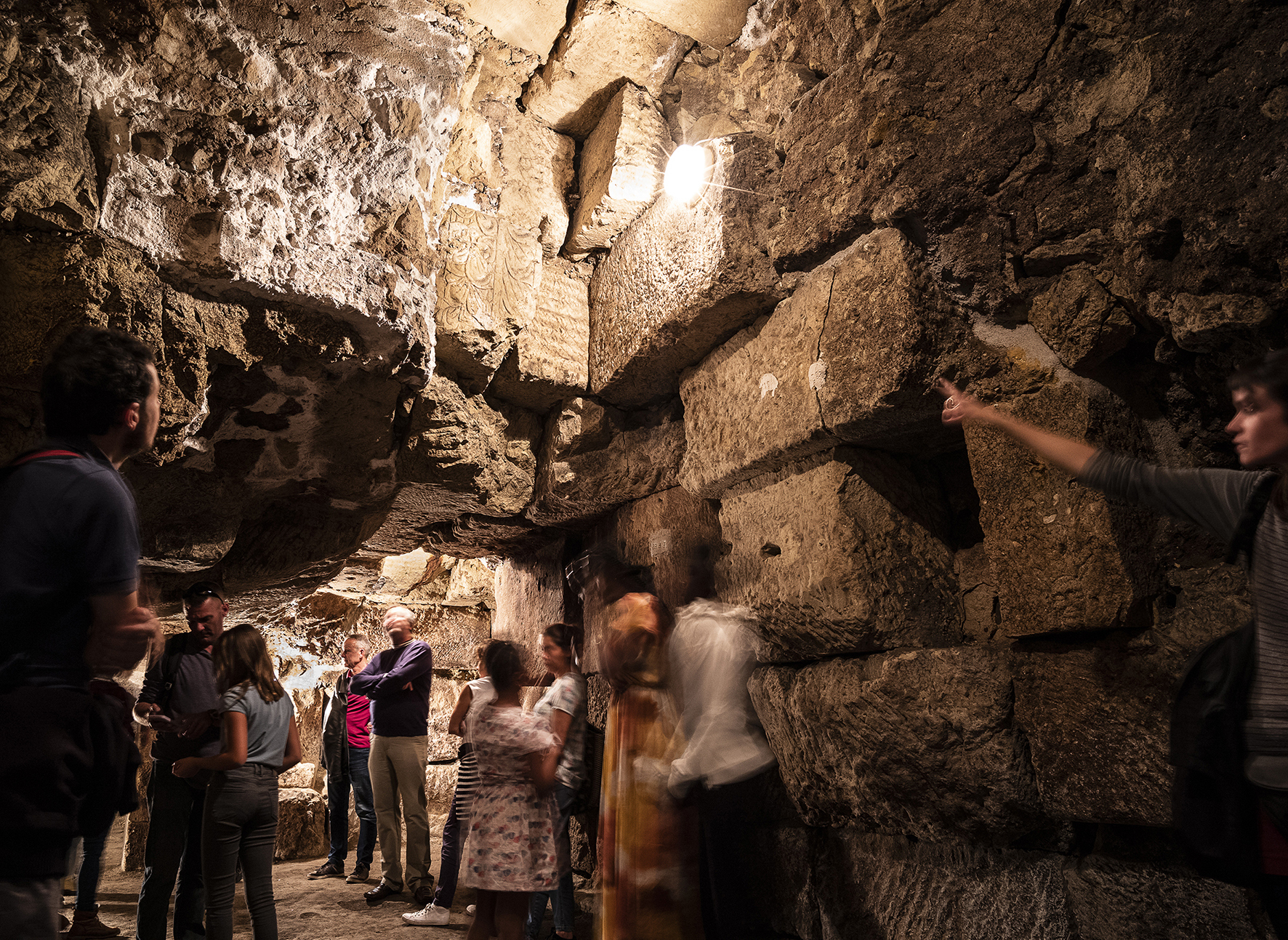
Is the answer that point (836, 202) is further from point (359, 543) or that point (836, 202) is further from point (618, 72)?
point (359, 543)

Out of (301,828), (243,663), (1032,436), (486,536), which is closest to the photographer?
(1032,436)

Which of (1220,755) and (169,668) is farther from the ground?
(169,668)

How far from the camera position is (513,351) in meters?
3.21

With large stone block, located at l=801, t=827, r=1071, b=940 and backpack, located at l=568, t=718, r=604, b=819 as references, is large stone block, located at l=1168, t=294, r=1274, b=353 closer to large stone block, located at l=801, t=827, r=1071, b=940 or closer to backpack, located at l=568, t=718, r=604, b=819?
large stone block, located at l=801, t=827, r=1071, b=940

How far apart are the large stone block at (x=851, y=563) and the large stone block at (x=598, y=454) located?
0.87 meters

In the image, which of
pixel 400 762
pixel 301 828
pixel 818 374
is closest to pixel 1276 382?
pixel 818 374

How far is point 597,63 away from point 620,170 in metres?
0.49

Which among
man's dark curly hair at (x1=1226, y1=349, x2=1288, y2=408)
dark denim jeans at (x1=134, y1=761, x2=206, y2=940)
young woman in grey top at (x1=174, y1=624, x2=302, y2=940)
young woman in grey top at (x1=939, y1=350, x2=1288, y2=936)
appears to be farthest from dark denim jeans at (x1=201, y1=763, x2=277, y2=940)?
man's dark curly hair at (x1=1226, y1=349, x2=1288, y2=408)

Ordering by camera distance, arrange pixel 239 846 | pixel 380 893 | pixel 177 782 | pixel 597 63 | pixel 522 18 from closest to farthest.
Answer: pixel 239 846 < pixel 177 782 < pixel 522 18 < pixel 597 63 < pixel 380 893

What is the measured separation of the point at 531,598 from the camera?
4262mm

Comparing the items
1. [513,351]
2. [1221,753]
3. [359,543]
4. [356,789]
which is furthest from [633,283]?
[356,789]

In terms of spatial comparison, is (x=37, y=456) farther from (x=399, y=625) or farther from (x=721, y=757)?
(x=399, y=625)

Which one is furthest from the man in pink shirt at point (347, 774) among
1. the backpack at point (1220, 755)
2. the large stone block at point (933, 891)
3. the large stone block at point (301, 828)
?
the backpack at point (1220, 755)

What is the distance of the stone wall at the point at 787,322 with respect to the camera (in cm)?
168
